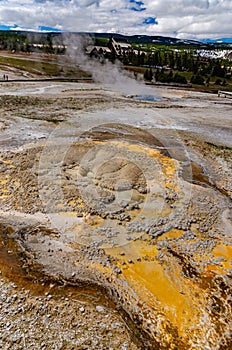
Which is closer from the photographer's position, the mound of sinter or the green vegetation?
the mound of sinter

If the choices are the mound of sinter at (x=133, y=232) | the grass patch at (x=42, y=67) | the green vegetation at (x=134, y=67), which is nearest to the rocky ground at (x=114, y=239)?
the mound of sinter at (x=133, y=232)

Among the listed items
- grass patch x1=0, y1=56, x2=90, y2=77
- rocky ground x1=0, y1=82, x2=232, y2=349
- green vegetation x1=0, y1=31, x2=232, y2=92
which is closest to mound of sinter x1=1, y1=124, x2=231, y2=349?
rocky ground x1=0, y1=82, x2=232, y2=349

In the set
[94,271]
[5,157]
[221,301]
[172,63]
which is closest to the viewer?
[221,301]

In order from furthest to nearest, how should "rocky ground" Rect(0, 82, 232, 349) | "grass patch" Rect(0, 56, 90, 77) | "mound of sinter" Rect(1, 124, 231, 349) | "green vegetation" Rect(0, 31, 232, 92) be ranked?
"green vegetation" Rect(0, 31, 232, 92) → "grass patch" Rect(0, 56, 90, 77) → "mound of sinter" Rect(1, 124, 231, 349) → "rocky ground" Rect(0, 82, 232, 349)

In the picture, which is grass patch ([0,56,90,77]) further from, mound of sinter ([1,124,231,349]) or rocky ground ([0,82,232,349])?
mound of sinter ([1,124,231,349])

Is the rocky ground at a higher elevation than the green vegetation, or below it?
below

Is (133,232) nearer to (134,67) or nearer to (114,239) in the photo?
(114,239)

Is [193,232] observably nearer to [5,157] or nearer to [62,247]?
[62,247]

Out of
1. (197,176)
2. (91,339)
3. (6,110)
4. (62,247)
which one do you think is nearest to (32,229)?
(62,247)

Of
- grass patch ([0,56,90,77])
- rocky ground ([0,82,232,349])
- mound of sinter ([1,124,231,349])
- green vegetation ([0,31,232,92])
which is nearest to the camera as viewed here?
rocky ground ([0,82,232,349])
